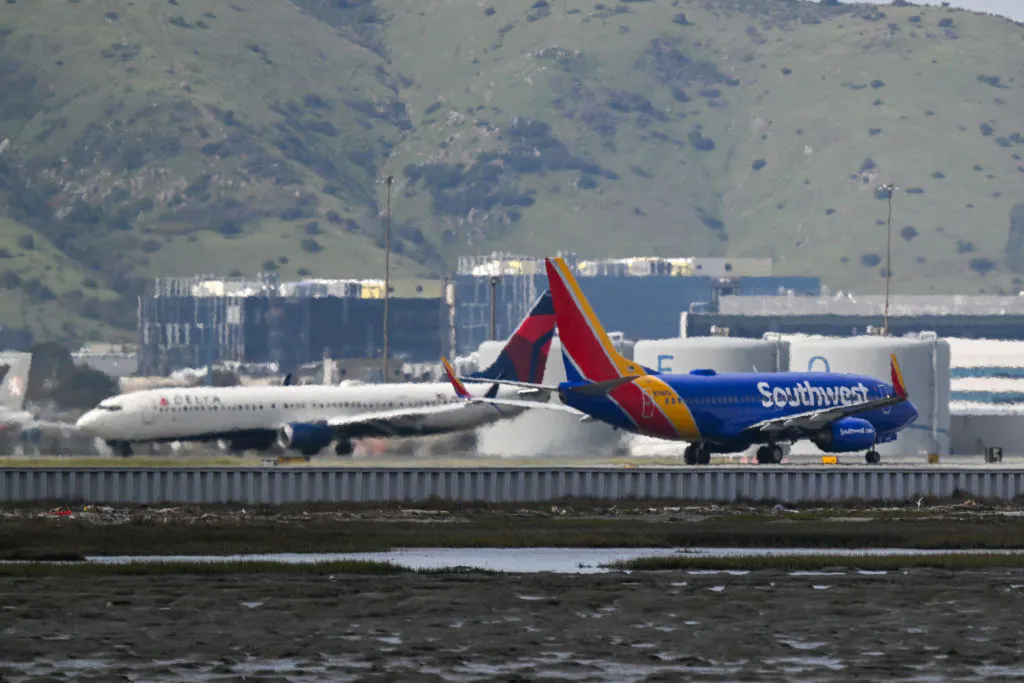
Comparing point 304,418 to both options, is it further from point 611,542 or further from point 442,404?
point 611,542

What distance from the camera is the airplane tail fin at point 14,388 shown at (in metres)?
144

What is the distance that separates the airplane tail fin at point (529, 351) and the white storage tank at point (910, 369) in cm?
1484

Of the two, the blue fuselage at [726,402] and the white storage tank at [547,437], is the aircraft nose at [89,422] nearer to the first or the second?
the white storage tank at [547,437]

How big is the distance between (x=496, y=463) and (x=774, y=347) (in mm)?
24042

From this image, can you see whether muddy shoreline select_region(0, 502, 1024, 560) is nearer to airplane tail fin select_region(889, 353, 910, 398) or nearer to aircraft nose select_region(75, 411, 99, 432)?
airplane tail fin select_region(889, 353, 910, 398)

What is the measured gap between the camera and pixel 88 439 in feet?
414

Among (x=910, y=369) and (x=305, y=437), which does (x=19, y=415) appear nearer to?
(x=305, y=437)

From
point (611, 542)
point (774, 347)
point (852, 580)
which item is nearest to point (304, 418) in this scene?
point (774, 347)

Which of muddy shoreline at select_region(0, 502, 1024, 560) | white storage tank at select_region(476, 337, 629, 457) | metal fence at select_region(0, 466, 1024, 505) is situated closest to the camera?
muddy shoreline at select_region(0, 502, 1024, 560)

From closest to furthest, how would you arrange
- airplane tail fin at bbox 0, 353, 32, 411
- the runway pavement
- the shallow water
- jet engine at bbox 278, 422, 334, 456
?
the shallow water, the runway pavement, jet engine at bbox 278, 422, 334, 456, airplane tail fin at bbox 0, 353, 32, 411

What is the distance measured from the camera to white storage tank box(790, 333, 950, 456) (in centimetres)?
12562

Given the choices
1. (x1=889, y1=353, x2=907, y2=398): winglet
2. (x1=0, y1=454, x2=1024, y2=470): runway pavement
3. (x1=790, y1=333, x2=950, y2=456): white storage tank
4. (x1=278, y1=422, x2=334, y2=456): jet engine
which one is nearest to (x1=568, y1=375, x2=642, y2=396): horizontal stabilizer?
(x1=0, y1=454, x2=1024, y2=470): runway pavement

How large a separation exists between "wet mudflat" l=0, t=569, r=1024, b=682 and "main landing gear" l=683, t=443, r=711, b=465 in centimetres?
4654

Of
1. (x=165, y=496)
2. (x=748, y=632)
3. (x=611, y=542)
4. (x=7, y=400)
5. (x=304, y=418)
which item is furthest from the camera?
(x=7, y=400)
